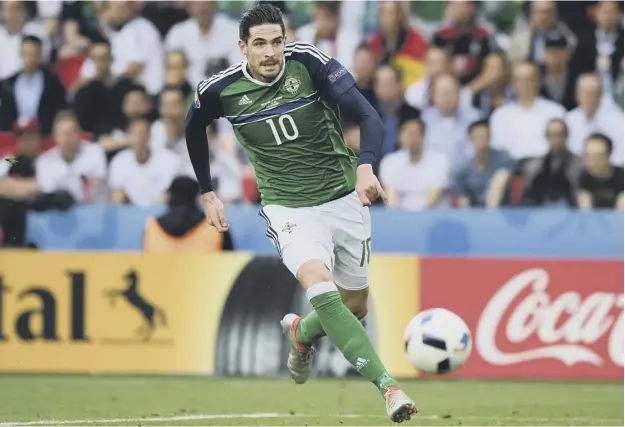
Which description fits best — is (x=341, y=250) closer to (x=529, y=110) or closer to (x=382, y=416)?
(x=382, y=416)

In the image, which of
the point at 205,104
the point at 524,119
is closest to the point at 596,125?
the point at 524,119

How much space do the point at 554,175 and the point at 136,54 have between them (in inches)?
207

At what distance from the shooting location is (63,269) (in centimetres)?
1186

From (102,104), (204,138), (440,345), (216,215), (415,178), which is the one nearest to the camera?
(216,215)

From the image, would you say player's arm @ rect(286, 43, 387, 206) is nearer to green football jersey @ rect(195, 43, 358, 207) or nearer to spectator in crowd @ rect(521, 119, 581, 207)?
green football jersey @ rect(195, 43, 358, 207)

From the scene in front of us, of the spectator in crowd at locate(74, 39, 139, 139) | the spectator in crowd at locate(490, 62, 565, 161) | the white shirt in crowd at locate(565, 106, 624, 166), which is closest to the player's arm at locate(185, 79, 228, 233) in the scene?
the spectator in crowd at locate(490, 62, 565, 161)

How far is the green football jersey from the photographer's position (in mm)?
7547

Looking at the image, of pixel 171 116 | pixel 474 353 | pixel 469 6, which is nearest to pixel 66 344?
pixel 171 116

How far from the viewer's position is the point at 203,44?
1421cm

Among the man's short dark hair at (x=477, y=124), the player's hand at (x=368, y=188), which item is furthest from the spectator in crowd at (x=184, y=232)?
the player's hand at (x=368, y=188)

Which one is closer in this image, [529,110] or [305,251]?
[305,251]

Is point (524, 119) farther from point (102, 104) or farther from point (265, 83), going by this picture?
point (265, 83)

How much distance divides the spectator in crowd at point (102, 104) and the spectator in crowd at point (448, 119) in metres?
3.47

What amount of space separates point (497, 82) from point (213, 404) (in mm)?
5763
